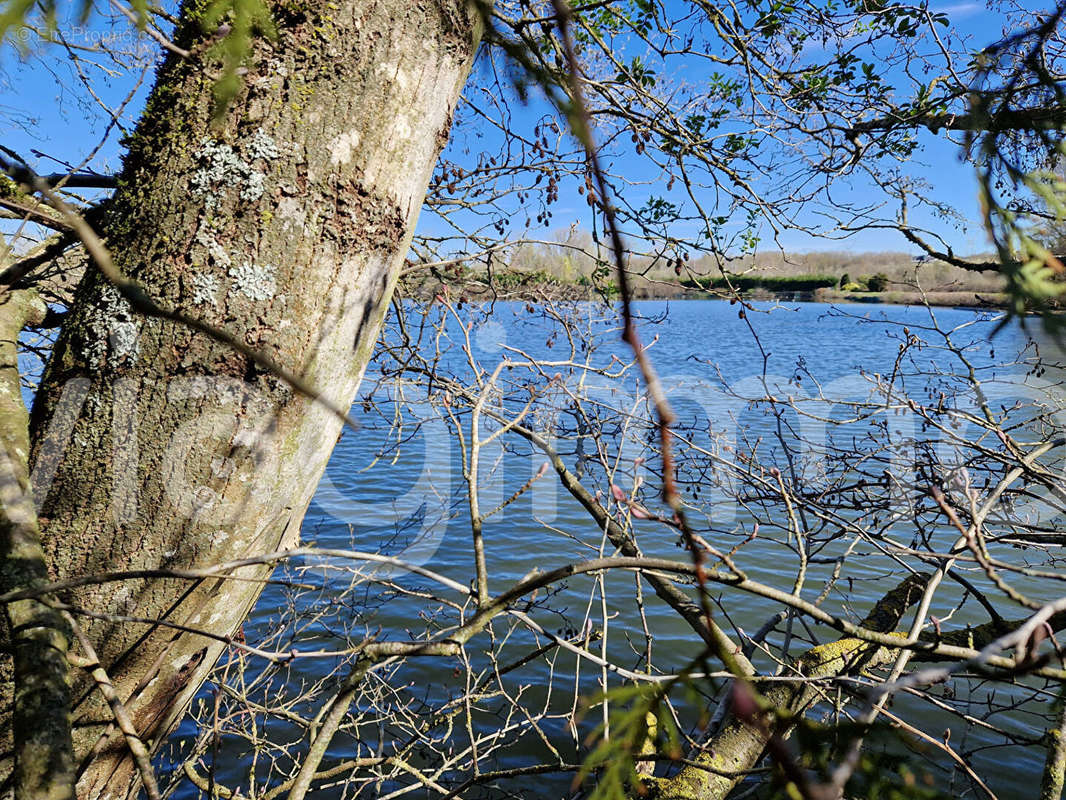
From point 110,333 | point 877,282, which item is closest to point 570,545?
point 877,282

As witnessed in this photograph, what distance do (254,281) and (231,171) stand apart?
7.2 inches

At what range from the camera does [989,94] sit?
2.90 ft

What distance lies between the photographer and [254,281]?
43.5 inches

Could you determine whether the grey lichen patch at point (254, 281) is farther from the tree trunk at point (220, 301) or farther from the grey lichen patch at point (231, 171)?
the grey lichen patch at point (231, 171)

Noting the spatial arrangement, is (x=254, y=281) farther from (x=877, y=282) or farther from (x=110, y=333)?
(x=877, y=282)

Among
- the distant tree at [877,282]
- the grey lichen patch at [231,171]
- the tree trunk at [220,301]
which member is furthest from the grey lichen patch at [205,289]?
the distant tree at [877,282]

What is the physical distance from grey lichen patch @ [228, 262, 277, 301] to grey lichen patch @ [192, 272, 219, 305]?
3 cm

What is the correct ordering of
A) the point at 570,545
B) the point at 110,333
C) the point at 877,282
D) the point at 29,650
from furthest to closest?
the point at 570,545
the point at 877,282
the point at 110,333
the point at 29,650

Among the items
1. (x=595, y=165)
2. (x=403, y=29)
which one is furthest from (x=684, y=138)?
(x=595, y=165)

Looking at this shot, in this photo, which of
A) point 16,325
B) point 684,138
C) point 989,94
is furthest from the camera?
point 684,138

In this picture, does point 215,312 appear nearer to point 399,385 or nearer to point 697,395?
point 399,385

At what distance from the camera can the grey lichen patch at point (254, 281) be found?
1102 millimetres

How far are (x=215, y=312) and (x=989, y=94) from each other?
118 cm

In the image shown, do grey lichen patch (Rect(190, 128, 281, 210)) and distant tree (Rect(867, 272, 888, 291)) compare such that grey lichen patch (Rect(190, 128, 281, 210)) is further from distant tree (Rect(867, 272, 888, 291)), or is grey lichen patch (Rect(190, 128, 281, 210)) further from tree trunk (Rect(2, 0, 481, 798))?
distant tree (Rect(867, 272, 888, 291))
